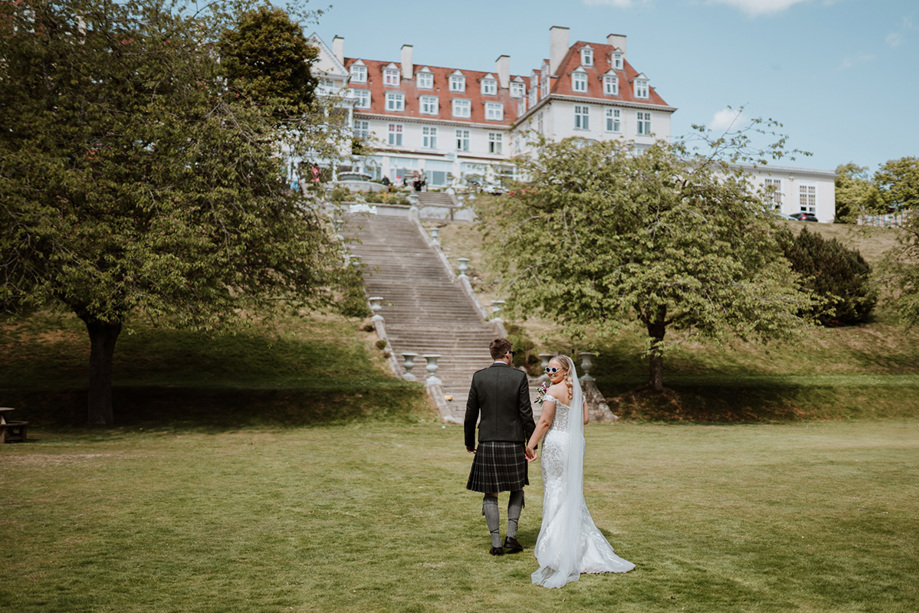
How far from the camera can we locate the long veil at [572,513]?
7250mm

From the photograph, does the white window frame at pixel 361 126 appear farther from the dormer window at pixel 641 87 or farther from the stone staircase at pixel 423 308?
the stone staircase at pixel 423 308

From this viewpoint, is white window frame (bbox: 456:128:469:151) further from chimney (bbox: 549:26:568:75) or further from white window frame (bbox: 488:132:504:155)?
chimney (bbox: 549:26:568:75)

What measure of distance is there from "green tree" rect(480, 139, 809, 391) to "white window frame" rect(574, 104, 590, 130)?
40.4 m

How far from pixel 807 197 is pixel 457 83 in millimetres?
35660

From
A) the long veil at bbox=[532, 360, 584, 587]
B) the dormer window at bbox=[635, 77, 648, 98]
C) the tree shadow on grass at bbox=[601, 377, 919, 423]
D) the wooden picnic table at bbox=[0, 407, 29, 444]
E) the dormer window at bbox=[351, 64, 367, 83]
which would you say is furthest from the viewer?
the dormer window at bbox=[351, 64, 367, 83]

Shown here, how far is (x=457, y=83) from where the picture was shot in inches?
3009

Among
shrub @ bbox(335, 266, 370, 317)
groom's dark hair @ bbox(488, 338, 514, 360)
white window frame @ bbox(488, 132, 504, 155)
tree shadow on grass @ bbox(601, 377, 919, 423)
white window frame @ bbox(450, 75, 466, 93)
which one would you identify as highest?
white window frame @ bbox(450, 75, 466, 93)

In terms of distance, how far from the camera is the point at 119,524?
9586mm

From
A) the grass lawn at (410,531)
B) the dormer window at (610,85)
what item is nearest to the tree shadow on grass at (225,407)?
the grass lawn at (410,531)

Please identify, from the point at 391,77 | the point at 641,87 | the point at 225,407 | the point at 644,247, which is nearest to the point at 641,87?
the point at 641,87

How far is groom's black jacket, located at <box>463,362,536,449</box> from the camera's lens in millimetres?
8031

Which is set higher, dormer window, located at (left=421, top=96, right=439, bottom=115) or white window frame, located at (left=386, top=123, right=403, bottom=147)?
dormer window, located at (left=421, top=96, right=439, bottom=115)

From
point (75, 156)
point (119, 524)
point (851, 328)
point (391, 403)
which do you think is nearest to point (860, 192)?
point (851, 328)

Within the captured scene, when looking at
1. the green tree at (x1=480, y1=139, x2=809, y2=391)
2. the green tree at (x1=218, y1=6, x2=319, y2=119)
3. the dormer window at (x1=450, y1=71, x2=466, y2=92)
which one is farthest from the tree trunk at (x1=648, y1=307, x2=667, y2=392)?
the dormer window at (x1=450, y1=71, x2=466, y2=92)
